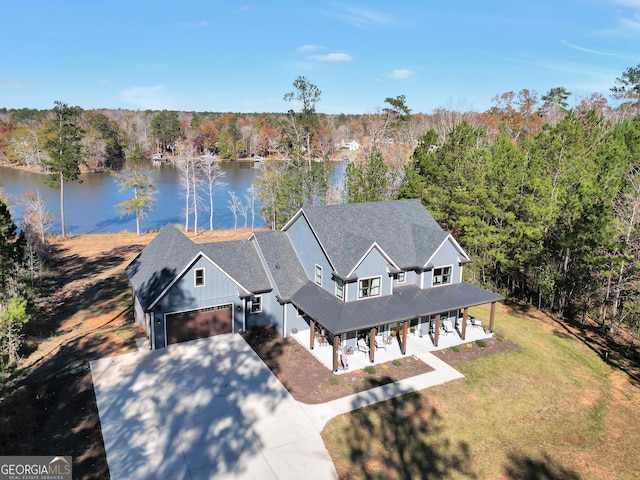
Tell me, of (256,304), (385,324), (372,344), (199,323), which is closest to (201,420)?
(199,323)

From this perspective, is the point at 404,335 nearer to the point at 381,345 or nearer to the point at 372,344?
the point at 381,345

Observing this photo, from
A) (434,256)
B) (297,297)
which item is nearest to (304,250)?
(297,297)

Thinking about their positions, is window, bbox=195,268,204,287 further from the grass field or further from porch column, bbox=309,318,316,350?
the grass field

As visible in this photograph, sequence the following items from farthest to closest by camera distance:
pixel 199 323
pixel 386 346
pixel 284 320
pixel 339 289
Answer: pixel 284 320 → pixel 199 323 → pixel 386 346 → pixel 339 289

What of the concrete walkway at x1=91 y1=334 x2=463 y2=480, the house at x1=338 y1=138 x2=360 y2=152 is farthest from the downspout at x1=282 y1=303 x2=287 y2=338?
the house at x1=338 y1=138 x2=360 y2=152

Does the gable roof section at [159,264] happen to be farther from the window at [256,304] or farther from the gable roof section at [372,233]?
the gable roof section at [372,233]
